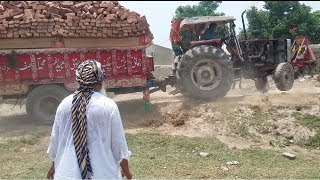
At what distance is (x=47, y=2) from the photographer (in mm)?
10742

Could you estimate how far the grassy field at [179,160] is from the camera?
21.9ft

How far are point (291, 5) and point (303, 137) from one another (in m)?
16.1

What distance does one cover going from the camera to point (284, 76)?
11.5 metres

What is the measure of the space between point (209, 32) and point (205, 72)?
1118 millimetres

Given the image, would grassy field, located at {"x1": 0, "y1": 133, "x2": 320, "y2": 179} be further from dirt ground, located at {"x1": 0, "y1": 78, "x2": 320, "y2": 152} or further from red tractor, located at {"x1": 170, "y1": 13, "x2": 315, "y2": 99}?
red tractor, located at {"x1": 170, "y1": 13, "x2": 315, "y2": 99}

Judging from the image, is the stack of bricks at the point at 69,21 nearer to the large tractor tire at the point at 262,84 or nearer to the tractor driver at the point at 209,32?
the tractor driver at the point at 209,32

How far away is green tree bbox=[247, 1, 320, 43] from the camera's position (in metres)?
21.7

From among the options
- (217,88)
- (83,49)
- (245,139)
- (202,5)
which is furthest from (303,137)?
(202,5)

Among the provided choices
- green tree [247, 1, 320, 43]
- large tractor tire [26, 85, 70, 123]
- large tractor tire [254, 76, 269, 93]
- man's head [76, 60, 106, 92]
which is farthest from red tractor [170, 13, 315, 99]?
green tree [247, 1, 320, 43]

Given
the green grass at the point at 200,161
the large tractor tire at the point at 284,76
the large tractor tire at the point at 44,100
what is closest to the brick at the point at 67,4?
the large tractor tire at the point at 44,100

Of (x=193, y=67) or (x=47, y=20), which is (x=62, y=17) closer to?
(x=47, y=20)

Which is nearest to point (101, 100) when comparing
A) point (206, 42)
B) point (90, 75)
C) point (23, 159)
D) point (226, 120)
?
point (90, 75)

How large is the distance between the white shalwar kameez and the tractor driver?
8136 mm

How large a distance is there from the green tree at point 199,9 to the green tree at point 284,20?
4288 millimetres
